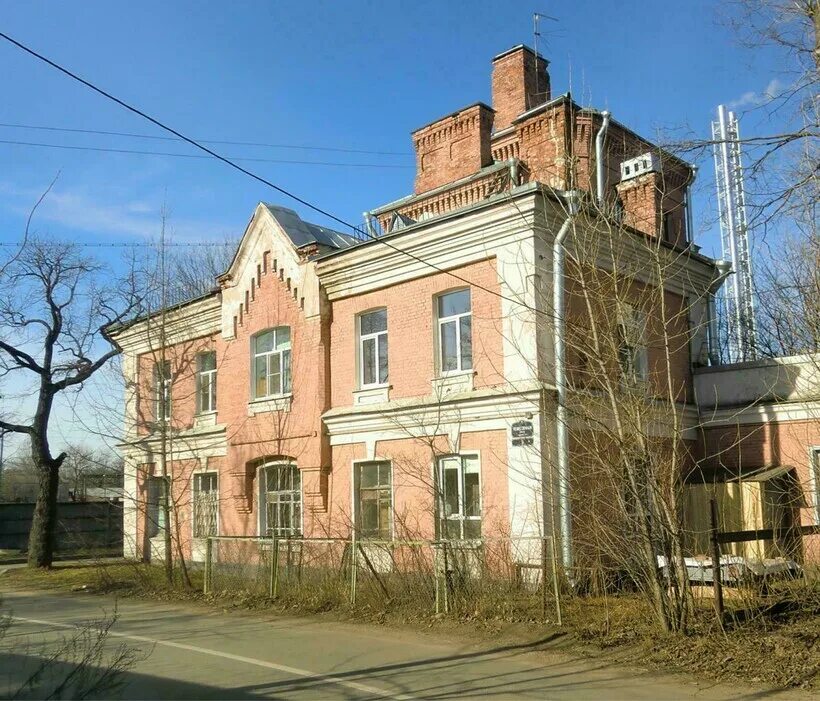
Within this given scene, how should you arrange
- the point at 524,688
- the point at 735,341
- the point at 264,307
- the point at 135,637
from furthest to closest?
the point at 735,341
the point at 264,307
the point at 135,637
the point at 524,688

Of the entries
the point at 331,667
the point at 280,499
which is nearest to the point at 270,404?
the point at 280,499

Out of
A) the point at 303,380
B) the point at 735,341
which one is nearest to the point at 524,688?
the point at 303,380

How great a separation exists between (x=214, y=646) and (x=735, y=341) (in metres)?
21.3

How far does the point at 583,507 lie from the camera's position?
1266cm

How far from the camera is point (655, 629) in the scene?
1012 centimetres

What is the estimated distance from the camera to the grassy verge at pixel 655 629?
880 centimetres

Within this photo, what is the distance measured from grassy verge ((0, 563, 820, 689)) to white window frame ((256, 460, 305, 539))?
393cm

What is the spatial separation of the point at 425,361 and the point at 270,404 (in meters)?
4.71

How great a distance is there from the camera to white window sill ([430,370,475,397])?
15.3 metres

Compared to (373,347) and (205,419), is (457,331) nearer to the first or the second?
(373,347)

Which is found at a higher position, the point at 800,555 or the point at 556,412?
the point at 556,412

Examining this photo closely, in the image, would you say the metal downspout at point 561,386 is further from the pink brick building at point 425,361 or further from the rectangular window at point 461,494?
the rectangular window at point 461,494

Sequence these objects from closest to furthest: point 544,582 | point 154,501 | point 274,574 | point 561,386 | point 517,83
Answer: point 544,582, point 561,386, point 274,574, point 517,83, point 154,501

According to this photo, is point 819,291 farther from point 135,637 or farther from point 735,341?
point 735,341
